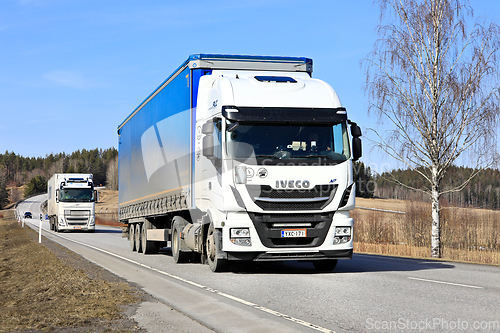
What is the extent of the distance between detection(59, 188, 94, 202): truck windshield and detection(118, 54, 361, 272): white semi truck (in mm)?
27775

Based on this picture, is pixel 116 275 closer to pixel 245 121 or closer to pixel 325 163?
pixel 245 121

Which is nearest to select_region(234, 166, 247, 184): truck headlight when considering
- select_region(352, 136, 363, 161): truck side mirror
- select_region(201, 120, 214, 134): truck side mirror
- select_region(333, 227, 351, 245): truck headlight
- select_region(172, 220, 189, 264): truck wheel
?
select_region(201, 120, 214, 134): truck side mirror

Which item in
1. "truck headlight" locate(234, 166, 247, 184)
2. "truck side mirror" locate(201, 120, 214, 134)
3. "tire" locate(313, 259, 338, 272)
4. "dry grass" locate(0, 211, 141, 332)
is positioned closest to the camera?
"dry grass" locate(0, 211, 141, 332)

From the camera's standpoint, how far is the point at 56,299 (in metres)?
8.27

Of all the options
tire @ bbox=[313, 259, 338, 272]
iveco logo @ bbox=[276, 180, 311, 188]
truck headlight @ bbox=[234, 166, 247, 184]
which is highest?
truck headlight @ bbox=[234, 166, 247, 184]

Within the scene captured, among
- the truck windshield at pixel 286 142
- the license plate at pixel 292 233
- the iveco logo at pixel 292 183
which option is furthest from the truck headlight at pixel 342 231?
the truck windshield at pixel 286 142

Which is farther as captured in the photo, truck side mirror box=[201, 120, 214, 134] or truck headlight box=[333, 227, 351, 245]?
truck side mirror box=[201, 120, 214, 134]

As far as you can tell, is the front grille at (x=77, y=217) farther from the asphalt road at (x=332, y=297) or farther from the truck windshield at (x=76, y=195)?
the asphalt road at (x=332, y=297)

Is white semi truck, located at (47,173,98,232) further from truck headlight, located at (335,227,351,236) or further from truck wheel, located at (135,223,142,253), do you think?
truck headlight, located at (335,227,351,236)

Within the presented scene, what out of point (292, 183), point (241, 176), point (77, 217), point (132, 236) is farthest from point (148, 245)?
point (77, 217)

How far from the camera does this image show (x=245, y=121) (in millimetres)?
10656

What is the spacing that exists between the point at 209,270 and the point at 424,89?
1108 cm

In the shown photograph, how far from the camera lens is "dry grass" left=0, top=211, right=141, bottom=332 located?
21.3 feet

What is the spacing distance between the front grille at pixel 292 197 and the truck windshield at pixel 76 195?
1200 inches
